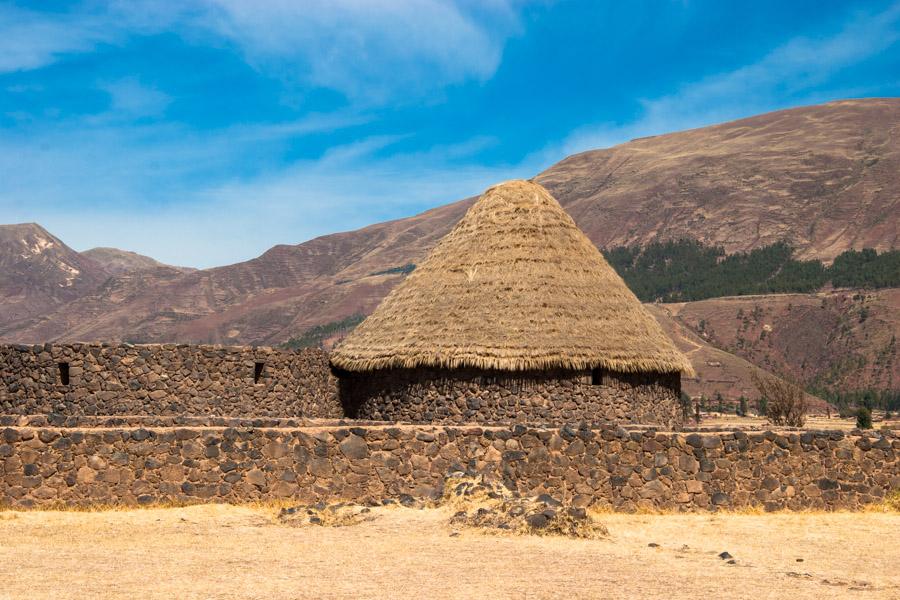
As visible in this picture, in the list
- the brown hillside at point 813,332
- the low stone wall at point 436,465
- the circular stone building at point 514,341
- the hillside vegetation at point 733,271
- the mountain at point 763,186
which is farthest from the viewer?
the mountain at point 763,186

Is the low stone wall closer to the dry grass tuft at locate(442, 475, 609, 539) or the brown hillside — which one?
the dry grass tuft at locate(442, 475, 609, 539)

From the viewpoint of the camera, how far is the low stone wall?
11789mm

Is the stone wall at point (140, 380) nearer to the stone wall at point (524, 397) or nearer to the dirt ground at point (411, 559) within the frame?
the stone wall at point (524, 397)

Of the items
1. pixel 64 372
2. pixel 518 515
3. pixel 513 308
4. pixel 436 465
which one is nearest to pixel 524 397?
pixel 513 308

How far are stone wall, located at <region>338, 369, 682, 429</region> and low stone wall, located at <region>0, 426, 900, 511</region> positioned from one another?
6.36 meters

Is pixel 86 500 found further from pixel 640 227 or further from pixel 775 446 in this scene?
pixel 640 227

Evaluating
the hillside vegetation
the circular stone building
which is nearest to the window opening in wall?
the circular stone building

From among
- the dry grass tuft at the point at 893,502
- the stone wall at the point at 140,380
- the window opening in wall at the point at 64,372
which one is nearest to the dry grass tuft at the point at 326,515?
the dry grass tuft at the point at 893,502

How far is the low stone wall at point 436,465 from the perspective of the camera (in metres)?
11.8

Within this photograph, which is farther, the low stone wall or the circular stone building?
the circular stone building

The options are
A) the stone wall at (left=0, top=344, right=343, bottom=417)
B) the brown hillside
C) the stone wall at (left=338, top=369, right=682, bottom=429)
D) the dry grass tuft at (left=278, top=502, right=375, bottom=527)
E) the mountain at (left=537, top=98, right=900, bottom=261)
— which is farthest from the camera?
the mountain at (left=537, top=98, right=900, bottom=261)

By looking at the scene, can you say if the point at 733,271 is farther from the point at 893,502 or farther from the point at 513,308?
the point at 893,502

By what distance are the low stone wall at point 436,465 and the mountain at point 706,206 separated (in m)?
120

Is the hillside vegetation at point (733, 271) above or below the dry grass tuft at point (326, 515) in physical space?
above
